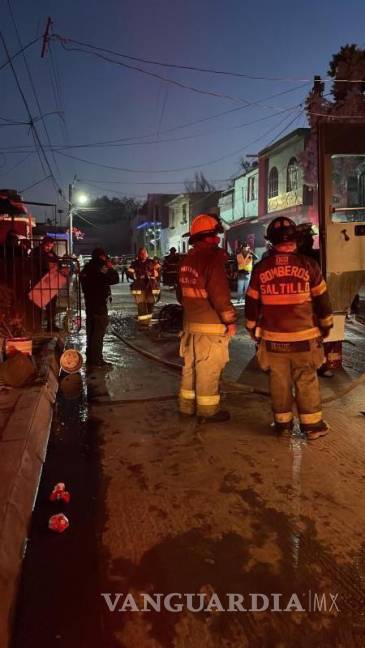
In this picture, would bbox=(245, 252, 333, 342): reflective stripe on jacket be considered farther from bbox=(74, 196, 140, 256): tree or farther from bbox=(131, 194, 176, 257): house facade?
bbox=(74, 196, 140, 256): tree

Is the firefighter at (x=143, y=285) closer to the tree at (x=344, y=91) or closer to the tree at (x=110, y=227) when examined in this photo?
the tree at (x=344, y=91)

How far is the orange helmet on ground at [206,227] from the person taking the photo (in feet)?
15.7

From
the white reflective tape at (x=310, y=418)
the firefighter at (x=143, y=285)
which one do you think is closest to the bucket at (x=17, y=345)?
the white reflective tape at (x=310, y=418)

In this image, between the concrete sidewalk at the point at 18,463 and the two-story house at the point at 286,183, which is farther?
the two-story house at the point at 286,183

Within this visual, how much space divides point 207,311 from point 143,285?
→ 6772 mm

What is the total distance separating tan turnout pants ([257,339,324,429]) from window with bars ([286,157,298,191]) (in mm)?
22552

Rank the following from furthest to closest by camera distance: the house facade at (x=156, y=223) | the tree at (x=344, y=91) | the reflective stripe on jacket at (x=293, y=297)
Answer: the house facade at (x=156, y=223), the tree at (x=344, y=91), the reflective stripe on jacket at (x=293, y=297)

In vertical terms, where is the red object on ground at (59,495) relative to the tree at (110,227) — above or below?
below

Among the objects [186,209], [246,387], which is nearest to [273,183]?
[186,209]

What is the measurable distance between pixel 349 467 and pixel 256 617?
5.79 feet

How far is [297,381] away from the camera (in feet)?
14.3

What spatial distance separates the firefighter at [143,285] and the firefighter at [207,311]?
6.55 m

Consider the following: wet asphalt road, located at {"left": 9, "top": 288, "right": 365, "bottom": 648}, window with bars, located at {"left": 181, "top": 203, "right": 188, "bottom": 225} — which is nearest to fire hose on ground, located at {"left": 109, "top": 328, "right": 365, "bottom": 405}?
wet asphalt road, located at {"left": 9, "top": 288, "right": 365, "bottom": 648}

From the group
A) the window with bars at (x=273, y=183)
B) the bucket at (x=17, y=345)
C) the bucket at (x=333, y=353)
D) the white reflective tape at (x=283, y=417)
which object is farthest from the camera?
the window with bars at (x=273, y=183)
